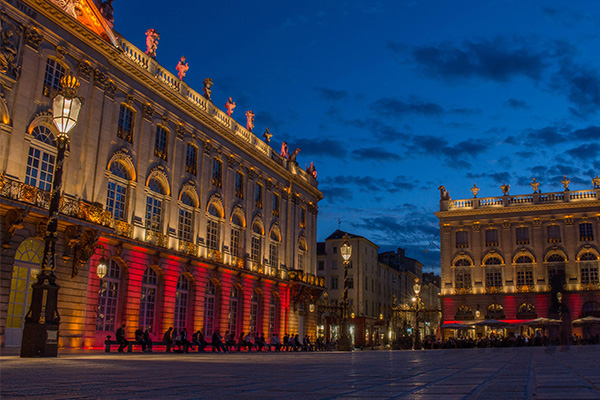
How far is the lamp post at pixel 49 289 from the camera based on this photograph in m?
13.4

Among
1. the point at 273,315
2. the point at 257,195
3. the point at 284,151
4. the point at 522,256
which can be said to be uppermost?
the point at 284,151

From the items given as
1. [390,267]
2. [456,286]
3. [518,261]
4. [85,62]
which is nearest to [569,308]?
[518,261]

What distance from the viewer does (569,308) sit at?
57.0 metres

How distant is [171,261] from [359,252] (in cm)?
4213

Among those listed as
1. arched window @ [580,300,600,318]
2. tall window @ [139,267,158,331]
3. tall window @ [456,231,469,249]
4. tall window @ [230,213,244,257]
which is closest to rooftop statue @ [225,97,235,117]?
tall window @ [230,213,244,257]

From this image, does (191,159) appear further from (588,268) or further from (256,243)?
(588,268)

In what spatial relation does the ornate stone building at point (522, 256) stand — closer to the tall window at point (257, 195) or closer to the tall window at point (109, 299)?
the tall window at point (257, 195)

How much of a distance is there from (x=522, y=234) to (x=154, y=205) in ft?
139

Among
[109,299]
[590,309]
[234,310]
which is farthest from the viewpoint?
[590,309]

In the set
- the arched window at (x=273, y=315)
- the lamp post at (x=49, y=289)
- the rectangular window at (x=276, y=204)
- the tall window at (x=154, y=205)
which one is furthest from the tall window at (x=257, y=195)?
the lamp post at (x=49, y=289)

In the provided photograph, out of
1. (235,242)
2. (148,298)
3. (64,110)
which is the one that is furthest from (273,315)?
(64,110)

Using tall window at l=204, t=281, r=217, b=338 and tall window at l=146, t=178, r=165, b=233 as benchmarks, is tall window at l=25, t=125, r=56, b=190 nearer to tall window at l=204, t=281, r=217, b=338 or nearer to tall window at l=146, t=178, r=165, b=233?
tall window at l=146, t=178, r=165, b=233

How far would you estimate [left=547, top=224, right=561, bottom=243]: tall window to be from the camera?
59.5 metres

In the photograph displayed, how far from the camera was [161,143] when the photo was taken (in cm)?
3312
